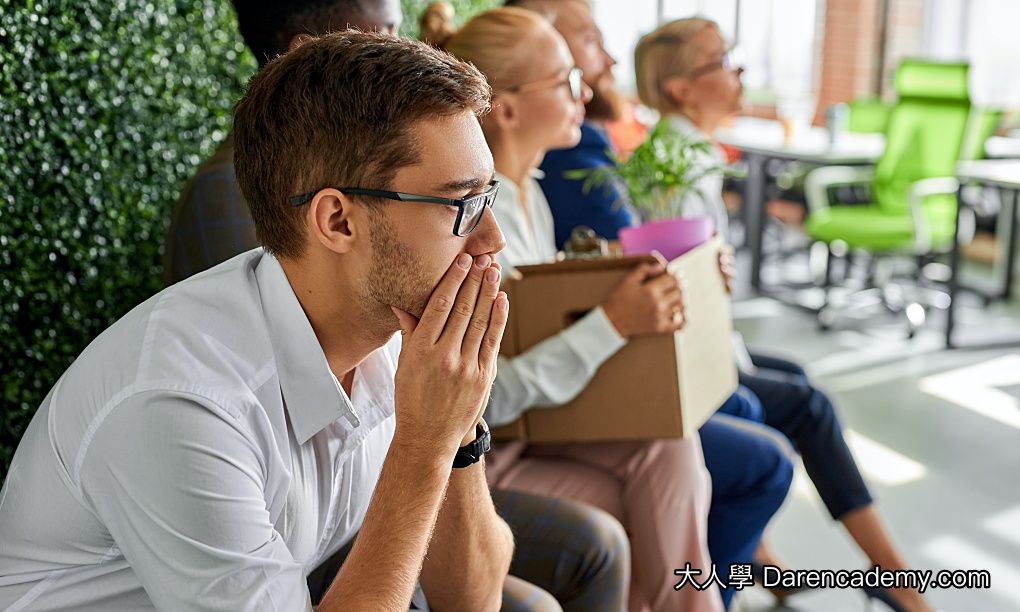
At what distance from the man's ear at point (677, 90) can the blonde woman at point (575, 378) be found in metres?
0.64

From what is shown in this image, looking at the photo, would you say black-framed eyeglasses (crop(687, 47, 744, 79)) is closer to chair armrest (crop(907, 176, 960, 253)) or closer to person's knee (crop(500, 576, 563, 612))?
person's knee (crop(500, 576, 563, 612))

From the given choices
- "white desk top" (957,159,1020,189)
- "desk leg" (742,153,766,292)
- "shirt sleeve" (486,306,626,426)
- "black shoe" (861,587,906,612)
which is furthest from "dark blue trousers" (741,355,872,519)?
"desk leg" (742,153,766,292)

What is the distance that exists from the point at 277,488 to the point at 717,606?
1062mm

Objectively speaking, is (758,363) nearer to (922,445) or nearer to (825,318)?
(922,445)

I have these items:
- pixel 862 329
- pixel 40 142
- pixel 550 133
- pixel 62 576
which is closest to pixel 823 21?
pixel 862 329

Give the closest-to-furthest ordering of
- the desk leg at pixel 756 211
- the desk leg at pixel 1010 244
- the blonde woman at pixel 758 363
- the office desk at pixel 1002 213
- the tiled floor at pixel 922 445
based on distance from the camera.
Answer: the blonde woman at pixel 758 363 < the tiled floor at pixel 922 445 < the office desk at pixel 1002 213 < the desk leg at pixel 1010 244 < the desk leg at pixel 756 211

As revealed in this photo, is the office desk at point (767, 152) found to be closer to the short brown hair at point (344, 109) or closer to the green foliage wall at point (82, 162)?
the green foliage wall at point (82, 162)

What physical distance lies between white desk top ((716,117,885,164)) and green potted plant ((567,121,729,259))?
10.1 ft

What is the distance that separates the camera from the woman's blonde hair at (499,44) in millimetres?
2010

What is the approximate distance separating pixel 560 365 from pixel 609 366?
11cm

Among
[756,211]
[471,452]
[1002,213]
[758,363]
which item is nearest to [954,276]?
[1002,213]

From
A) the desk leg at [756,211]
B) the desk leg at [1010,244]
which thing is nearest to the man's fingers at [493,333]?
the desk leg at [756,211]

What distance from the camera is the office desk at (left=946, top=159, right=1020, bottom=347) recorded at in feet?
13.6

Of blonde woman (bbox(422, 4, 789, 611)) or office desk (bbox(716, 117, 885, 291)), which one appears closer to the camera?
blonde woman (bbox(422, 4, 789, 611))
